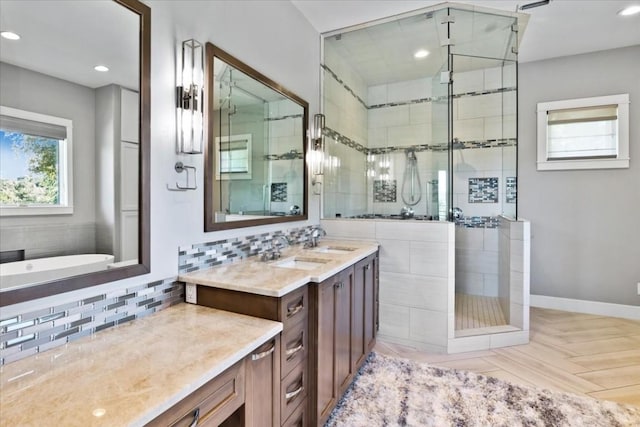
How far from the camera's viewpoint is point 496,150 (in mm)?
3736

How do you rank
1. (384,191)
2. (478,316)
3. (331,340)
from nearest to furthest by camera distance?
1. (331,340)
2. (478,316)
3. (384,191)

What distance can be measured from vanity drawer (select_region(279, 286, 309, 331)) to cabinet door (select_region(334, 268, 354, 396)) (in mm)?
297

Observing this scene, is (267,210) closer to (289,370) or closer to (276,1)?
(289,370)

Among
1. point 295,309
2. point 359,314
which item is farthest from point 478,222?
point 295,309

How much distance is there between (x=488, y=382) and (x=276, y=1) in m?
3.26

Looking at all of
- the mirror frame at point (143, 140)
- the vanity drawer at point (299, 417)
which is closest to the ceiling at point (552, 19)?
the mirror frame at point (143, 140)

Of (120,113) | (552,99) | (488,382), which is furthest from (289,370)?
(552,99)

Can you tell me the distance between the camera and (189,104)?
5.08ft

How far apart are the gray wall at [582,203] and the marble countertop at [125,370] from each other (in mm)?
3817

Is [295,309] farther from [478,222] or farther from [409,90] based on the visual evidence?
[409,90]

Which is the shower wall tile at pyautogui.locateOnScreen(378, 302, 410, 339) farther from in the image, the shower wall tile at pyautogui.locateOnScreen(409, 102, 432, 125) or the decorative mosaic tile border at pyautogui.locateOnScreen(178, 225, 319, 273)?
the shower wall tile at pyautogui.locateOnScreen(409, 102, 432, 125)

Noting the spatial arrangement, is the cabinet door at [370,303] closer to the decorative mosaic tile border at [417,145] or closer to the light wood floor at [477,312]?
the light wood floor at [477,312]

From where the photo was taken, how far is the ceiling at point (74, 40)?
39.5 inches

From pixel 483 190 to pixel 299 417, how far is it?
336 cm
